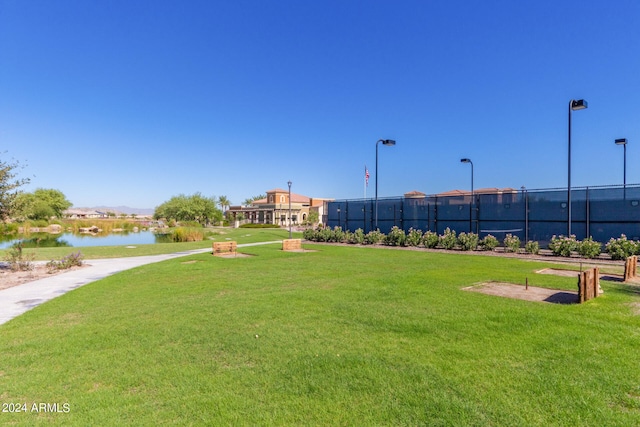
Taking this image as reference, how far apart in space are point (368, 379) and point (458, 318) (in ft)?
8.57

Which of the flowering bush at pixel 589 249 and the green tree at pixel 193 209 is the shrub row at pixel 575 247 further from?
the green tree at pixel 193 209

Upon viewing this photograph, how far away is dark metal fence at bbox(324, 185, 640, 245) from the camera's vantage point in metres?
15.9

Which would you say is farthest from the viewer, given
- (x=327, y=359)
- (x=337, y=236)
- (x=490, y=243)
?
(x=337, y=236)

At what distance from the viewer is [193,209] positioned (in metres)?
59.5

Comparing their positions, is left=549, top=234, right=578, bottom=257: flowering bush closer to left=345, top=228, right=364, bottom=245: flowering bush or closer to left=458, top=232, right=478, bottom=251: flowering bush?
left=458, top=232, right=478, bottom=251: flowering bush

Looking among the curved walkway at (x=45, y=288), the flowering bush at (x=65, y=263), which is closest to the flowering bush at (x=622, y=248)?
the curved walkway at (x=45, y=288)

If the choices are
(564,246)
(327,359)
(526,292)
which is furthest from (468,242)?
(327,359)

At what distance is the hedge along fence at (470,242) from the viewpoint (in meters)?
14.5

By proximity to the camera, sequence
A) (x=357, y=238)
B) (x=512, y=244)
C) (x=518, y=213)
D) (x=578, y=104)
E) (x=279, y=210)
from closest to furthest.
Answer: (x=578, y=104) < (x=512, y=244) < (x=518, y=213) < (x=357, y=238) < (x=279, y=210)

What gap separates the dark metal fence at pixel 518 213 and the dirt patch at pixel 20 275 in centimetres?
1765

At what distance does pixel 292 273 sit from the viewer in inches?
426

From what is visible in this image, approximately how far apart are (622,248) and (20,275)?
70.4 feet

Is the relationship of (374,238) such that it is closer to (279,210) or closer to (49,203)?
(279,210)

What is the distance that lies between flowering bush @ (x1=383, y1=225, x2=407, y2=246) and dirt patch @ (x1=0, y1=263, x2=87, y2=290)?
15.7 m
